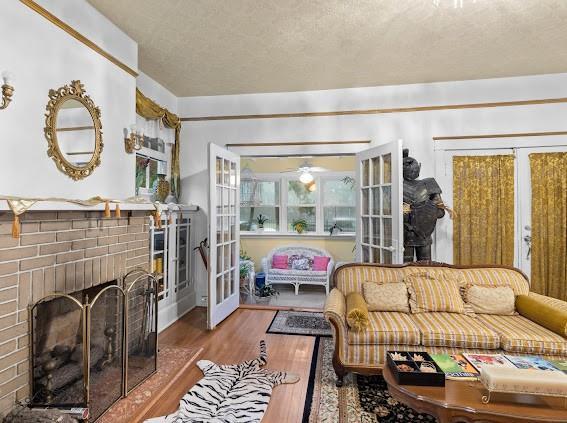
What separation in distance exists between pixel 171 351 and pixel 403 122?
11.6 feet

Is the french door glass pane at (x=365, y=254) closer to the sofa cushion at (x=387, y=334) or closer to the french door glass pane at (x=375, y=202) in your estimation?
the french door glass pane at (x=375, y=202)

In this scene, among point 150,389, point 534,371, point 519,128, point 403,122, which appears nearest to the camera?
point 534,371

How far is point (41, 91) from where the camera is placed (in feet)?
6.57

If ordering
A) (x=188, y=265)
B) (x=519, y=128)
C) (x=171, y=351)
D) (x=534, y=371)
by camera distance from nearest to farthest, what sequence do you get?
(x=534, y=371), (x=171, y=351), (x=519, y=128), (x=188, y=265)

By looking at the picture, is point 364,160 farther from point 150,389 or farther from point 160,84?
point 150,389

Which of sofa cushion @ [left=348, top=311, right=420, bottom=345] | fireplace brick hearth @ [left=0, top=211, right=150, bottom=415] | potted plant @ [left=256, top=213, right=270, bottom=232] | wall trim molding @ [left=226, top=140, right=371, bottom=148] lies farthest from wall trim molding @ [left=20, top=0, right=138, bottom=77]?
potted plant @ [left=256, top=213, right=270, bottom=232]

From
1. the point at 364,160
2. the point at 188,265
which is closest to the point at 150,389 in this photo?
the point at 188,265

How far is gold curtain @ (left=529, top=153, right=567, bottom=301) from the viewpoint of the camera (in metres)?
3.59

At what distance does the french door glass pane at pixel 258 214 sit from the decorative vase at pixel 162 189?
265 cm

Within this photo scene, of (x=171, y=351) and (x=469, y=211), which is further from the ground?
(x=469, y=211)

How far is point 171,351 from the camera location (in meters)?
2.79

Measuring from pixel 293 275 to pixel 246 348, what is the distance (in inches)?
93.8

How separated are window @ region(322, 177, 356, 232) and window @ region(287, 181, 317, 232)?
0.22m

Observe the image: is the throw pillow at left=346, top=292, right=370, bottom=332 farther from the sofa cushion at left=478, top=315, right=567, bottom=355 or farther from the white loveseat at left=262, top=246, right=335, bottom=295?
the white loveseat at left=262, top=246, right=335, bottom=295
